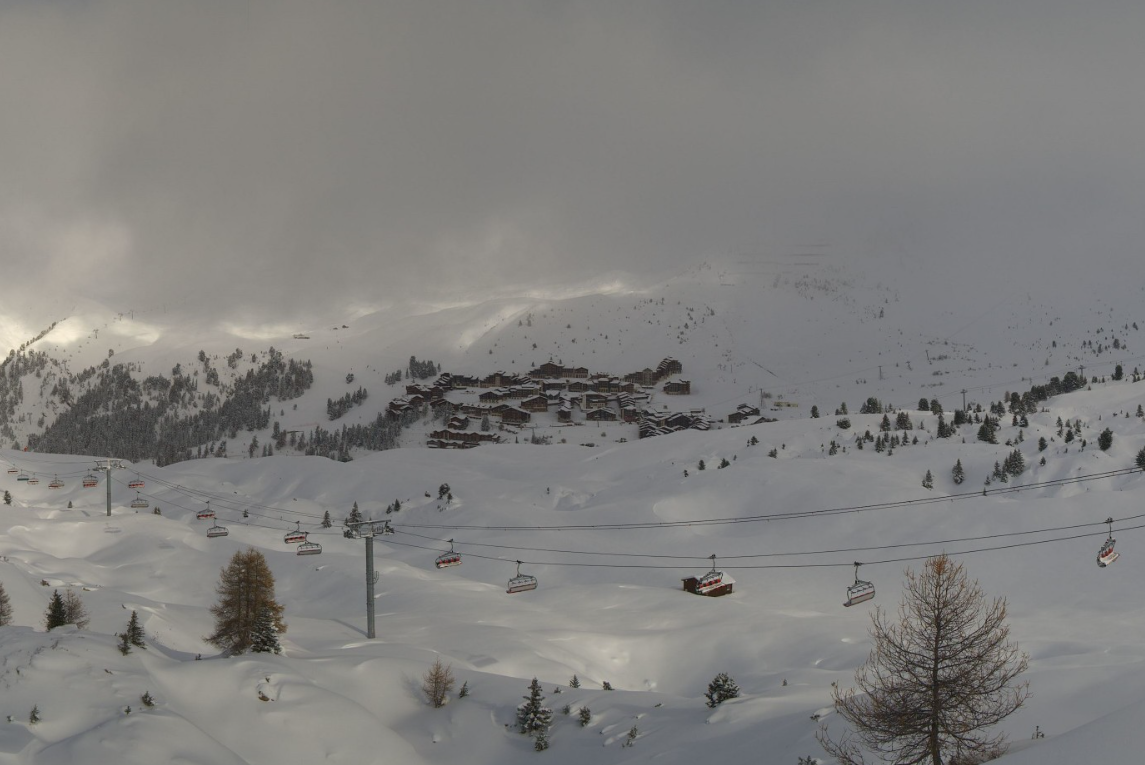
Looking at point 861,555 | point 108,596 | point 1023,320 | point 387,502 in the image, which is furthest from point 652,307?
point 108,596

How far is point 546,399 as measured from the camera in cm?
12162

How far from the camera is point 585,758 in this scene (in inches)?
902

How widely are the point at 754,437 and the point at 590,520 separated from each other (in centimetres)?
2305

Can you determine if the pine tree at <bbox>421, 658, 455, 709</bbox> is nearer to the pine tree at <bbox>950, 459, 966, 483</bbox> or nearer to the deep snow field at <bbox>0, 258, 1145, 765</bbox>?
the deep snow field at <bbox>0, 258, 1145, 765</bbox>

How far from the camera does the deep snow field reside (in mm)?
21000

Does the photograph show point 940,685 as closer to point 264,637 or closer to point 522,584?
point 264,637

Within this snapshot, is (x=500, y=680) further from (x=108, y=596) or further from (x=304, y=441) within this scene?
(x=304, y=441)

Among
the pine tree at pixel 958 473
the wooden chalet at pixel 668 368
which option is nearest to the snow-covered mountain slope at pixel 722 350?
the wooden chalet at pixel 668 368

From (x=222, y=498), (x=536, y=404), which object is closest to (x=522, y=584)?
(x=222, y=498)

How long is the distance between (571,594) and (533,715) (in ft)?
71.8

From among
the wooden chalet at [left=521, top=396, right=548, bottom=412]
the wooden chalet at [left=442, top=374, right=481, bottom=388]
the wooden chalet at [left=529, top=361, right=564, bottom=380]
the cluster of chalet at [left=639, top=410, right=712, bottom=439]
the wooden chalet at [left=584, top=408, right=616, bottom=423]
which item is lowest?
the cluster of chalet at [left=639, top=410, right=712, bottom=439]

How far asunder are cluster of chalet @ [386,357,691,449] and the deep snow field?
315 inches

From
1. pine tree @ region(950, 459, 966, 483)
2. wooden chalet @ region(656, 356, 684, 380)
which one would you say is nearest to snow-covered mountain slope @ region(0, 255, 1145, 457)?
wooden chalet @ region(656, 356, 684, 380)

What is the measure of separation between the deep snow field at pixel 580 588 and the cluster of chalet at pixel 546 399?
8.00 meters
